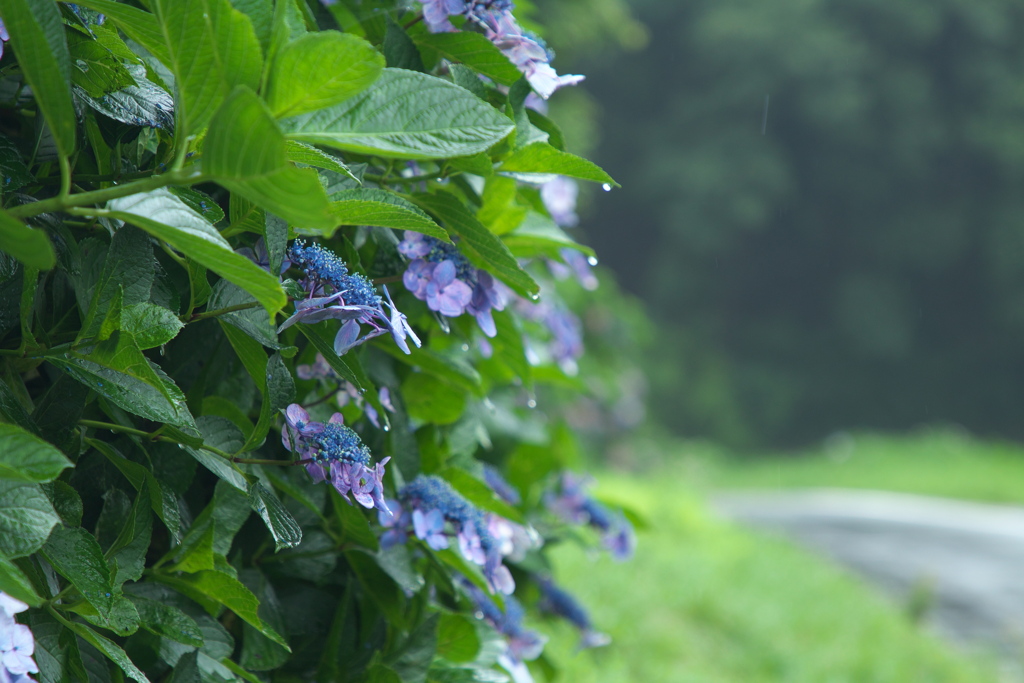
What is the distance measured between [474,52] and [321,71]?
0.95ft

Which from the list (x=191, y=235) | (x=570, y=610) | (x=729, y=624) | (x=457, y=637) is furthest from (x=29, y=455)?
(x=729, y=624)

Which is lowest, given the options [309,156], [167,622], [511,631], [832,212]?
A: [832,212]

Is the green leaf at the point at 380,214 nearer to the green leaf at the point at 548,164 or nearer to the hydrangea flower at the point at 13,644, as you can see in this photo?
the green leaf at the point at 548,164

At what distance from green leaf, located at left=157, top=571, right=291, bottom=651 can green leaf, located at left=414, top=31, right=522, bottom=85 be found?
43 cm

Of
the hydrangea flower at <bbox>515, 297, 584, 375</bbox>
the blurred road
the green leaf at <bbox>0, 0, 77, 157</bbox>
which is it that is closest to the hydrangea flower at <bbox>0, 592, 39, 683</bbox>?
the green leaf at <bbox>0, 0, 77, 157</bbox>

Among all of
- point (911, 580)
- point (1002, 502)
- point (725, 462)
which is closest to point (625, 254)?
point (725, 462)

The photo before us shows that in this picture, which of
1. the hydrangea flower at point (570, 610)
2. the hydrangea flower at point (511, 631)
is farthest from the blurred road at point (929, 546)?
the hydrangea flower at point (511, 631)

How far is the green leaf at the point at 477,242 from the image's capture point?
0.62m

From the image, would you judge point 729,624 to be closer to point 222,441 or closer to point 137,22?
point 222,441

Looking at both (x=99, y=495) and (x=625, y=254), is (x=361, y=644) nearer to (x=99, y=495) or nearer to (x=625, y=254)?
(x=99, y=495)

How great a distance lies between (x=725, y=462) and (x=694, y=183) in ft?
16.8

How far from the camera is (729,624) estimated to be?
3.55m

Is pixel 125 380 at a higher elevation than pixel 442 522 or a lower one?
higher

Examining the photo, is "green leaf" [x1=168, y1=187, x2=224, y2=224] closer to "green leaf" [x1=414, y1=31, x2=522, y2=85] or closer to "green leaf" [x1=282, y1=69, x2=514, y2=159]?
"green leaf" [x1=282, y1=69, x2=514, y2=159]
